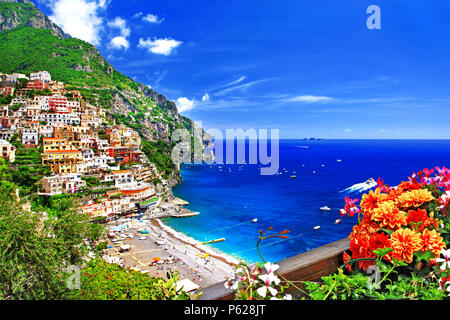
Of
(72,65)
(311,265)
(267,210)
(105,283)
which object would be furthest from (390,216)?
(72,65)

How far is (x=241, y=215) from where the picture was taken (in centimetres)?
2678

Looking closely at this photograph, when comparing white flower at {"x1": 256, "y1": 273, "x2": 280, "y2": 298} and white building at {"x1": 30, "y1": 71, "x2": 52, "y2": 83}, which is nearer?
white flower at {"x1": 256, "y1": 273, "x2": 280, "y2": 298}

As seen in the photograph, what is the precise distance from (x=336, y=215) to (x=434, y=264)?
2655 cm

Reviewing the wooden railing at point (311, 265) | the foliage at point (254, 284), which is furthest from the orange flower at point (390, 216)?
the foliage at point (254, 284)

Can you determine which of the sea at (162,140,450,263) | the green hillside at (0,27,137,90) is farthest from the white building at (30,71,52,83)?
the sea at (162,140,450,263)

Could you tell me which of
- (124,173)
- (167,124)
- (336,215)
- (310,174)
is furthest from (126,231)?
(167,124)

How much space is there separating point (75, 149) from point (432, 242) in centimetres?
3174

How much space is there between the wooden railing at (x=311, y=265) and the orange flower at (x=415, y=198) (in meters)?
0.33

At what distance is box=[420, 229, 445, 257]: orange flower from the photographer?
0.98m

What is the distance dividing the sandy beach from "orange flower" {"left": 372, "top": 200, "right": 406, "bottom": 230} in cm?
1325

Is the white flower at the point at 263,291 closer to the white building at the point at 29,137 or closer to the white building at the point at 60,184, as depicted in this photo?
the white building at the point at 60,184

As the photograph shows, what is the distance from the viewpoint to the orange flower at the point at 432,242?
982 millimetres

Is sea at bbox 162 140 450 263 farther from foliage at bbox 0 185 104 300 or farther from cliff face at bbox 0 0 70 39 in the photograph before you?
cliff face at bbox 0 0 70 39
